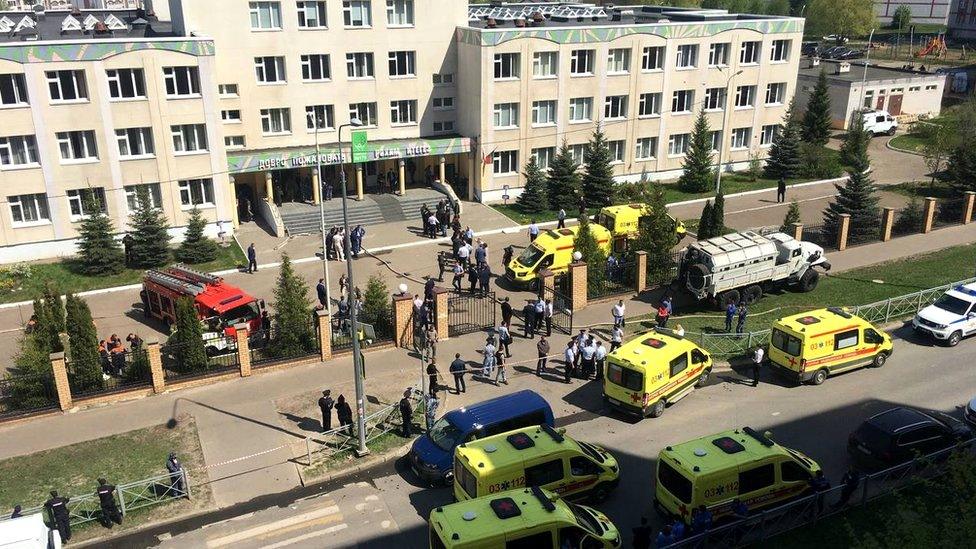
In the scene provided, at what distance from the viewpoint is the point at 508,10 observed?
172ft

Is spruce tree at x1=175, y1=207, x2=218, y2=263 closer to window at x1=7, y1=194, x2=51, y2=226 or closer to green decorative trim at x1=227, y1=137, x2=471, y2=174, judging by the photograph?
green decorative trim at x1=227, y1=137, x2=471, y2=174

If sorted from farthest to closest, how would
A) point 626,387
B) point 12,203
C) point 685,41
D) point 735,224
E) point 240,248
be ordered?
point 685,41
point 735,224
point 240,248
point 12,203
point 626,387

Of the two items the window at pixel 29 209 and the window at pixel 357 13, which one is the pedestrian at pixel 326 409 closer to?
the window at pixel 29 209

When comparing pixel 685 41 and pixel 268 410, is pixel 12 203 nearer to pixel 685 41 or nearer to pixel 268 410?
pixel 268 410

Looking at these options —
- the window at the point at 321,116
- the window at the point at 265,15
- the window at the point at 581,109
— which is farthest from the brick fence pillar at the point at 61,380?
the window at the point at 581,109

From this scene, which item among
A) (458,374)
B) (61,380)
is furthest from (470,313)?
(61,380)

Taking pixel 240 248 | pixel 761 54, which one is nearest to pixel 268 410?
pixel 240 248

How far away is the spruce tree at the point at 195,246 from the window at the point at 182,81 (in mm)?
6073

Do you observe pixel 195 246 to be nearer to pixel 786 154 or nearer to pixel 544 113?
pixel 544 113

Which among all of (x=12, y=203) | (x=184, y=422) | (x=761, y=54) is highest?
(x=761, y=54)

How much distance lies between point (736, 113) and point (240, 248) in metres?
31.6

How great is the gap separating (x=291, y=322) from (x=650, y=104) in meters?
29.9

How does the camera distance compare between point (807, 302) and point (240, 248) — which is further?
point (240, 248)

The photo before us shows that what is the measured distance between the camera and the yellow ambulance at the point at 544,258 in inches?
1271
